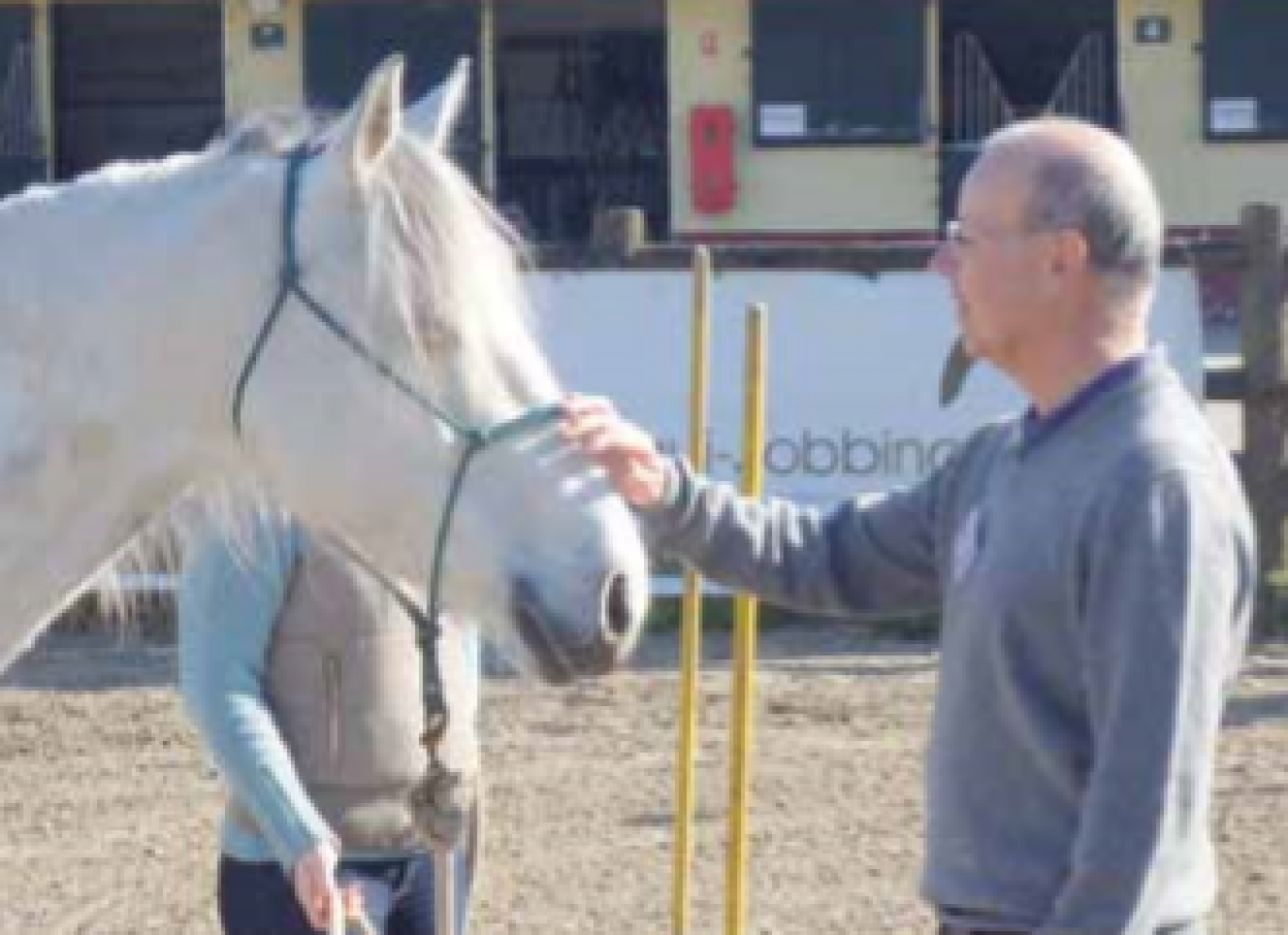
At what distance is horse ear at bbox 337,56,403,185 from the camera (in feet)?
10.5

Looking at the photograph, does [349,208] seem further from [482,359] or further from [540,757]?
[540,757]

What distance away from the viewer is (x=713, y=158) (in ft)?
77.6


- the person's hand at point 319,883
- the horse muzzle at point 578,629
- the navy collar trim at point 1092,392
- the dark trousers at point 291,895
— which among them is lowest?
the dark trousers at point 291,895

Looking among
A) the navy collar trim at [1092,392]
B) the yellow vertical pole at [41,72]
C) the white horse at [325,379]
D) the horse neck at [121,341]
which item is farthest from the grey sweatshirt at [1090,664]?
the yellow vertical pole at [41,72]

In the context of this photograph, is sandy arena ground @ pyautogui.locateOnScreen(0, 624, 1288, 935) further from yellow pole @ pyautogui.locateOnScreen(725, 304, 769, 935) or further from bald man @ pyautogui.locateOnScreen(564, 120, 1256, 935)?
bald man @ pyautogui.locateOnScreen(564, 120, 1256, 935)

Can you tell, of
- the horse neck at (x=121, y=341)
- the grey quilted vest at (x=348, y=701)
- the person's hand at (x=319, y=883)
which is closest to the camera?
the horse neck at (x=121, y=341)

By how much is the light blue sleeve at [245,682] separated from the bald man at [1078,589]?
133 cm

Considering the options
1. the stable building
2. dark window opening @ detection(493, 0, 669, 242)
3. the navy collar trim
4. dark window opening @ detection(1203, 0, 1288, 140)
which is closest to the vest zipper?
the navy collar trim

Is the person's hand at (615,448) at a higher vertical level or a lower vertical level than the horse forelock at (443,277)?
lower

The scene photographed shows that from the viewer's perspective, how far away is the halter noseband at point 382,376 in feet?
10.8

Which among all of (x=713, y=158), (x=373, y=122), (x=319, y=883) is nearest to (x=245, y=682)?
(x=319, y=883)

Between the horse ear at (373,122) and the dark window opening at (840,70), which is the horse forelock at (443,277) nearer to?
the horse ear at (373,122)

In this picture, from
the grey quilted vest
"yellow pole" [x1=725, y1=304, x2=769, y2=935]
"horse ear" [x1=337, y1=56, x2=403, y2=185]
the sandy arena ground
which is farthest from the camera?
the sandy arena ground

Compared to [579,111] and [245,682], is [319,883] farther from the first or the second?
[579,111]
